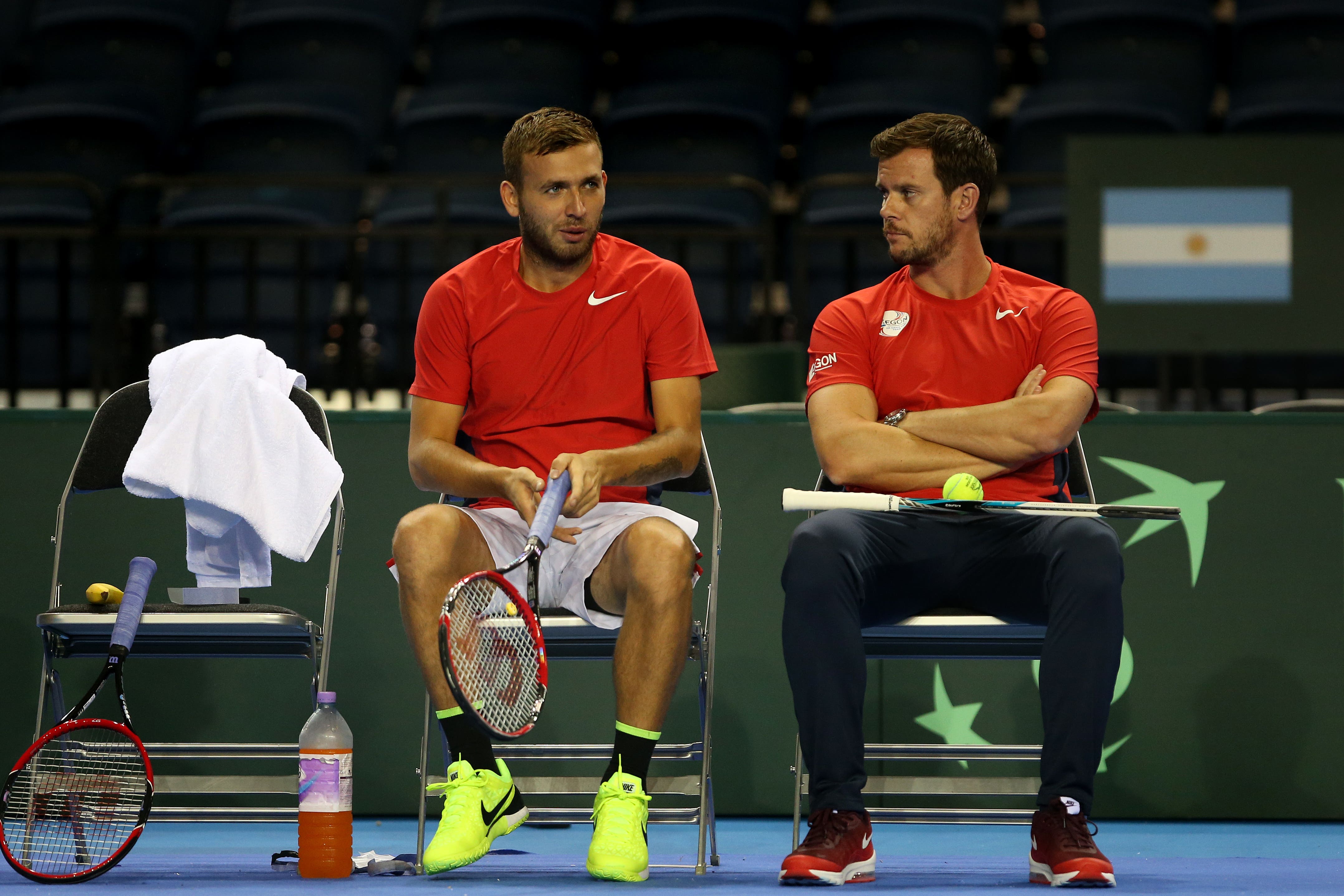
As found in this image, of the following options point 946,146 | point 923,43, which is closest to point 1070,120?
point 923,43

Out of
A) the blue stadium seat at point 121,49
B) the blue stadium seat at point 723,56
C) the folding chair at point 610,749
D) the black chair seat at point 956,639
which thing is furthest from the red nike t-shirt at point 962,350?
the blue stadium seat at point 121,49

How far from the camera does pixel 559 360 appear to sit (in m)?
3.11

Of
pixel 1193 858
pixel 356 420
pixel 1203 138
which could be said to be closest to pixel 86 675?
pixel 356 420

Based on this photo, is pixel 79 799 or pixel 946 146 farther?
pixel 946 146

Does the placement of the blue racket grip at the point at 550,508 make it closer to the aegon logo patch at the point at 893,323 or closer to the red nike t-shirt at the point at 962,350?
the red nike t-shirt at the point at 962,350

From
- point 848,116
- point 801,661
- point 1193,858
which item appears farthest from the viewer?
point 848,116

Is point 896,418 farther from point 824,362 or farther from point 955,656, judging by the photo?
point 955,656

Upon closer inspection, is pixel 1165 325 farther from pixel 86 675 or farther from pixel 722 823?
pixel 86 675

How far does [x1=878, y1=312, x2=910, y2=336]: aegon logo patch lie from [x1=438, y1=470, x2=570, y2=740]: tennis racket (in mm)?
970

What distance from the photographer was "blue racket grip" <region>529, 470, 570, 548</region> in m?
2.66

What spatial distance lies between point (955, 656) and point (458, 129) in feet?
15.1

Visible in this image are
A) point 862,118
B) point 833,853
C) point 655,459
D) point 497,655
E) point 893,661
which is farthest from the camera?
point 862,118

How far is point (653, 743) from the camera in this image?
9.17 ft

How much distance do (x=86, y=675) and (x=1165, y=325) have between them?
3.24 m
